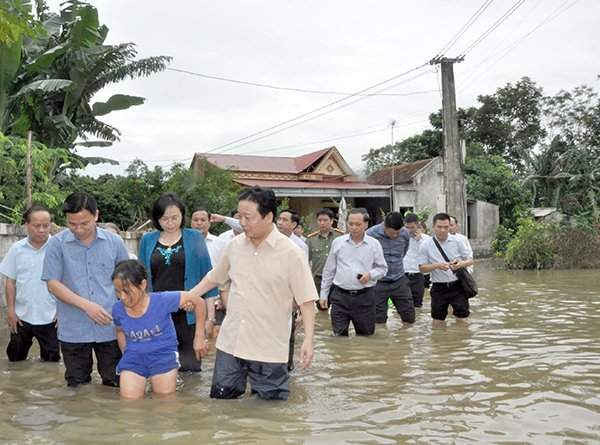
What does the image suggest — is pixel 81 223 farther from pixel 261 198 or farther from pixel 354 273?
pixel 354 273

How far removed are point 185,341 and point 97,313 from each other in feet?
3.34

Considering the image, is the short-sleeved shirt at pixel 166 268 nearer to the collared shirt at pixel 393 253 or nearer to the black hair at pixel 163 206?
the black hair at pixel 163 206

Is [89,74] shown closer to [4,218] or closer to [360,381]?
[4,218]

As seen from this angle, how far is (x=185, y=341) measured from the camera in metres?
5.81

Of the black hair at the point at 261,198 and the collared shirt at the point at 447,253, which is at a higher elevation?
the black hair at the point at 261,198

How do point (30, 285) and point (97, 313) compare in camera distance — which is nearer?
point (97, 313)

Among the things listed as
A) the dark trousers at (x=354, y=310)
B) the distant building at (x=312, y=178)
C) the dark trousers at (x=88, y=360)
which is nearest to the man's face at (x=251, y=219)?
the dark trousers at (x=88, y=360)

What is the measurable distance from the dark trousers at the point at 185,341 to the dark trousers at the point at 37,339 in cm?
159

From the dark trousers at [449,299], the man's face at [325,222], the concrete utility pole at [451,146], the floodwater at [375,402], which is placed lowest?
the floodwater at [375,402]

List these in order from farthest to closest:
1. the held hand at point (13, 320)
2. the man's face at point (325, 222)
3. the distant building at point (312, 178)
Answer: the distant building at point (312, 178)
the man's face at point (325, 222)
the held hand at point (13, 320)

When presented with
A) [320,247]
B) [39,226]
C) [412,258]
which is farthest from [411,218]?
[39,226]

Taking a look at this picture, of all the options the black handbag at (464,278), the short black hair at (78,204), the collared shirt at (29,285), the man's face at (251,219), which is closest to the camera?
the man's face at (251,219)

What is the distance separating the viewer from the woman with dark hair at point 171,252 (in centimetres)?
550

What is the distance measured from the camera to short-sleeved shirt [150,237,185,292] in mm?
5520
